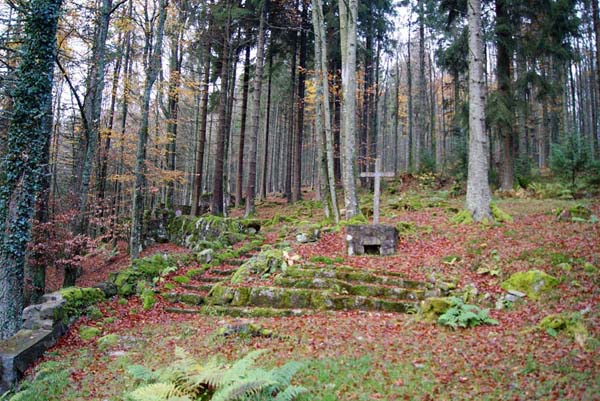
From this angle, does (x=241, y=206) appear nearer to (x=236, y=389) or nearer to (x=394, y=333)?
(x=394, y=333)

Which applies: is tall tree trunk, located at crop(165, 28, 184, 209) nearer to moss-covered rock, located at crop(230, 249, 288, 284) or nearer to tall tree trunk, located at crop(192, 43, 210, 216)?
tall tree trunk, located at crop(192, 43, 210, 216)

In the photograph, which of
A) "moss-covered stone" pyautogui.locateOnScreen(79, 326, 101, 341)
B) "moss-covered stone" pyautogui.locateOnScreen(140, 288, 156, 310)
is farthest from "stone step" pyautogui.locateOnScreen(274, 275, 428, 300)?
"moss-covered stone" pyautogui.locateOnScreen(79, 326, 101, 341)

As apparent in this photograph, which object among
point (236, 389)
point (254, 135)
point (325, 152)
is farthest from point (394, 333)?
point (254, 135)

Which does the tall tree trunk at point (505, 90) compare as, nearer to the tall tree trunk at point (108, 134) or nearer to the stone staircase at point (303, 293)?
the stone staircase at point (303, 293)

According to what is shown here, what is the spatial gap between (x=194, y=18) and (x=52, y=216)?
1095 centimetres

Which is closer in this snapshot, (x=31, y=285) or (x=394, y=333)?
(x=394, y=333)

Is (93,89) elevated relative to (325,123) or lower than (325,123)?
elevated

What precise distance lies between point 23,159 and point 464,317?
25.1 feet

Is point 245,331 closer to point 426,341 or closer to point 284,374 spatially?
point 284,374

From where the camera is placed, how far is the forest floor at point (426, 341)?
372 cm

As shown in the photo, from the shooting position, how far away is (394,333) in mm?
5320

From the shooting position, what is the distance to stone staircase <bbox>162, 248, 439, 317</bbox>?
673cm

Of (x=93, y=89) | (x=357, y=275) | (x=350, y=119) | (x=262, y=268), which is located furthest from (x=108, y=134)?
(x=357, y=275)

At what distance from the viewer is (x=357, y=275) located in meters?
7.63
